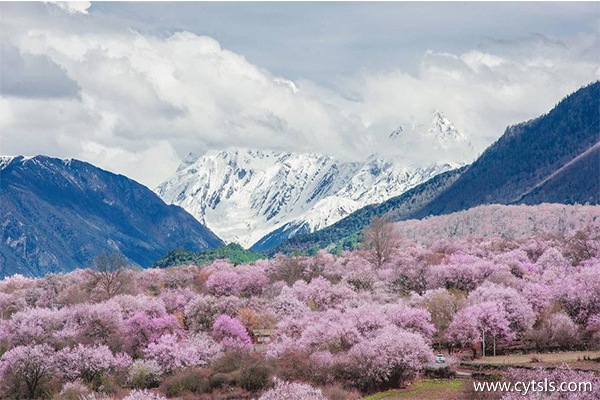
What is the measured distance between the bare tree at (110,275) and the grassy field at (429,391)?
79.6 m

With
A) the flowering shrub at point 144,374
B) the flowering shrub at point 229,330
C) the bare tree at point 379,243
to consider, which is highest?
the bare tree at point 379,243

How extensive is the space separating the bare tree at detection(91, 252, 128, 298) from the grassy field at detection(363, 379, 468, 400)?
261ft

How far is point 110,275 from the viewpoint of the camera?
6457 inches

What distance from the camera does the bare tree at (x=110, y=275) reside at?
15112 cm

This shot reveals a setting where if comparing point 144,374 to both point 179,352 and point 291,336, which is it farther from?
point 291,336

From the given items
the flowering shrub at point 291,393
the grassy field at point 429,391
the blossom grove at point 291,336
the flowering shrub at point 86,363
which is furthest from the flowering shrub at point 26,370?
the flowering shrub at point 291,393

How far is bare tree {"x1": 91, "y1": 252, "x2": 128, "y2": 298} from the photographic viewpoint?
151 metres

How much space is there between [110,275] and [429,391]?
10612cm

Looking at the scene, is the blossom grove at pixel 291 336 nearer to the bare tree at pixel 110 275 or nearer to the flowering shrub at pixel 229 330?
the flowering shrub at pixel 229 330

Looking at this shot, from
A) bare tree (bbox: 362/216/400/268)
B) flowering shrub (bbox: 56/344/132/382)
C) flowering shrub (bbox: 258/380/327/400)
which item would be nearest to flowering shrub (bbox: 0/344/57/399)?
flowering shrub (bbox: 56/344/132/382)

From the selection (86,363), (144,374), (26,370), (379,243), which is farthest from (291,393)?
(379,243)

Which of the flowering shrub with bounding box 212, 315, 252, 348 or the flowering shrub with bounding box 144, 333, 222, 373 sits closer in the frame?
the flowering shrub with bounding box 144, 333, 222, 373

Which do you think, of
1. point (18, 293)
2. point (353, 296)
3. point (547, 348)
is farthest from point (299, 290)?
point (18, 293)

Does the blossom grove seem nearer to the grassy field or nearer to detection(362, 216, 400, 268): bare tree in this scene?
the grassy field
